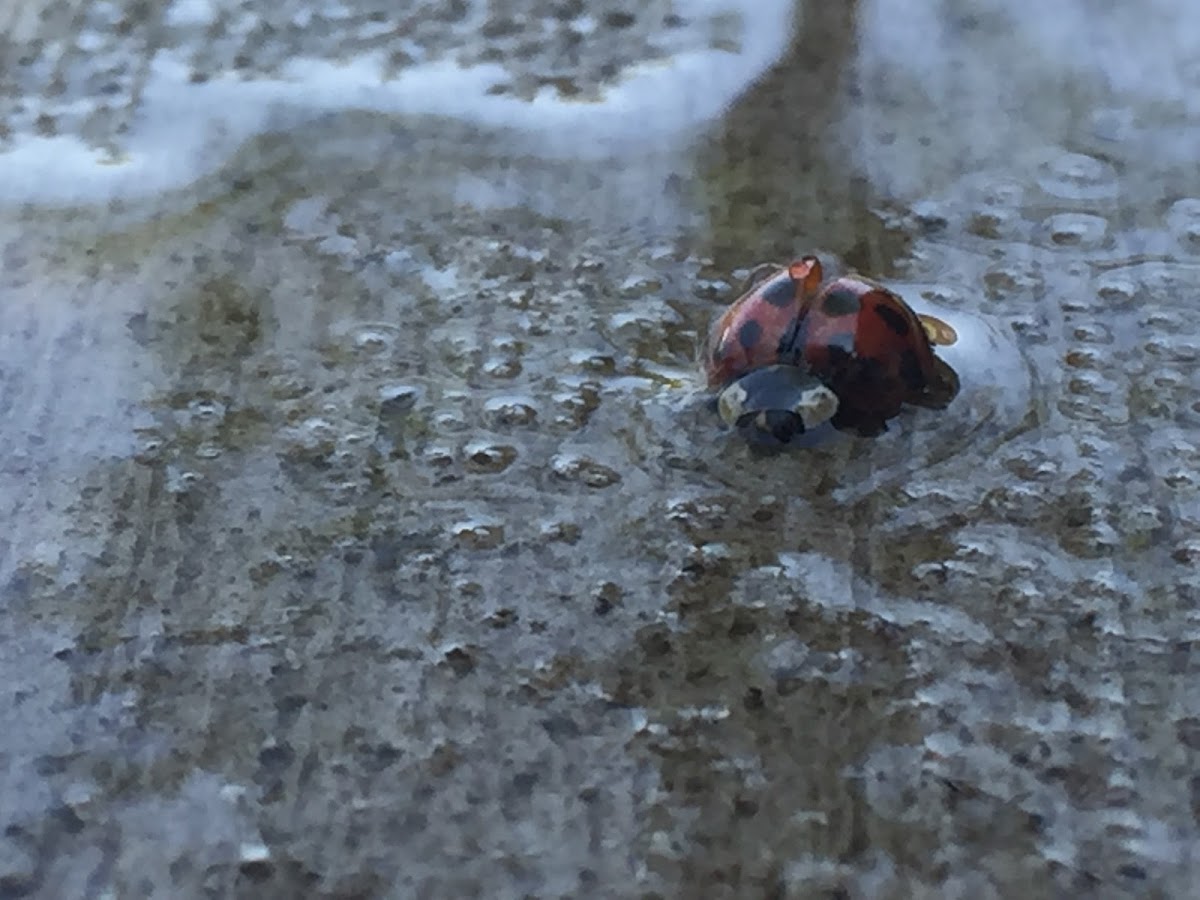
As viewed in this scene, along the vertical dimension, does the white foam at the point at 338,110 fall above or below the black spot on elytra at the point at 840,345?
below

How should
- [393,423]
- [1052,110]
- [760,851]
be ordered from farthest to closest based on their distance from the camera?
[1052,110], [393,423], [760,851]

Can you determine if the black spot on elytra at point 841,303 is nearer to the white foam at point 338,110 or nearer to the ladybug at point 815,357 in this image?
the ladybug at point 815,357

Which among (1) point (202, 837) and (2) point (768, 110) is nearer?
(1) point (202, 837)

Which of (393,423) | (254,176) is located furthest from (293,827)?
(254,176)

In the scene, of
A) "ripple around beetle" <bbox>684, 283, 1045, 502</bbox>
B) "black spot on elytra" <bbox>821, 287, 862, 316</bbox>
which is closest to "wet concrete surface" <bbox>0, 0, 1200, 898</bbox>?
"ripple around beetle" <bbox>684, 283, 1045, 502</bbox>

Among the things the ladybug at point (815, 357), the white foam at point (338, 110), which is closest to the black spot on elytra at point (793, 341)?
the ladybug at point (815, 357)

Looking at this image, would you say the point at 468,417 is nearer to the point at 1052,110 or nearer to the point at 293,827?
the point at 293,827

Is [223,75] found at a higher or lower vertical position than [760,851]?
higher

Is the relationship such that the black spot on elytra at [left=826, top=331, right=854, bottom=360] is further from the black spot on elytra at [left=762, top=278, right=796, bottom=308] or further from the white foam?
the white foam
